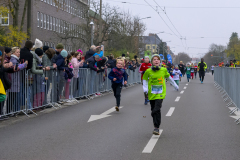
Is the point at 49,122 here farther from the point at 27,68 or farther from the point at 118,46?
the point at 118,46

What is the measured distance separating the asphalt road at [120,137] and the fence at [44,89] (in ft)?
2.06

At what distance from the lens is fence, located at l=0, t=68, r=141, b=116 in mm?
10414

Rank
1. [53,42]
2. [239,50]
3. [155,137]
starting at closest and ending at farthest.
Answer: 1. [155,137]
2. [53,42]
3. [239,50]

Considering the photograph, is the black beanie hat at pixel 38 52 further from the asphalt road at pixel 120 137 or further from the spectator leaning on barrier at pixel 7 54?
the asphalt road at pixel 120 137

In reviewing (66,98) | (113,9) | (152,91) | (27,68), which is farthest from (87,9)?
(152,91)

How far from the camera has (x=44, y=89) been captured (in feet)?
39.2

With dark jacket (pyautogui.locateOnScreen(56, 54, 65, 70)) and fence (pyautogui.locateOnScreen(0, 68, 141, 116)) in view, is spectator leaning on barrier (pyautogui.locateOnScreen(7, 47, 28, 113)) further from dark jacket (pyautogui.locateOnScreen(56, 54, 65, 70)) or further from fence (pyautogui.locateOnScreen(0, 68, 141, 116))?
dark jacket (pyautogui.locateOnScreen(56, 54, 65, 70))

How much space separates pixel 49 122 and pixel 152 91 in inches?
117

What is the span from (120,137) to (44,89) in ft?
16.3

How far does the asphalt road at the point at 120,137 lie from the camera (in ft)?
20.0

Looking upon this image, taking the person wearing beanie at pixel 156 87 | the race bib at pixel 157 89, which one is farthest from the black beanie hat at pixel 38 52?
the race bib at pixel 157 89

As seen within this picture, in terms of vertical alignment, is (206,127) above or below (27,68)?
below

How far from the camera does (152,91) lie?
8.05 m

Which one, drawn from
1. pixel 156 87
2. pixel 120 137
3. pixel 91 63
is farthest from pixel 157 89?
pixel 91 63
